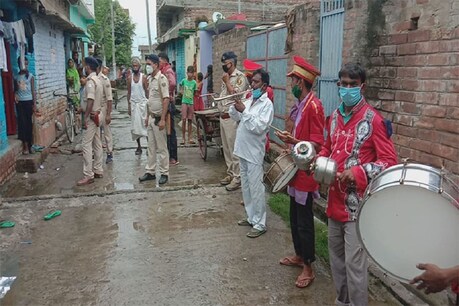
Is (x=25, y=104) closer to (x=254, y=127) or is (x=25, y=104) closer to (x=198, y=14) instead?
(x=254, y=127)

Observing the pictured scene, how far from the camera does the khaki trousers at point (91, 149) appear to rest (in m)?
6.47

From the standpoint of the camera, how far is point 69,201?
18.4ft

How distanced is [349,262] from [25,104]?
6.73 metres

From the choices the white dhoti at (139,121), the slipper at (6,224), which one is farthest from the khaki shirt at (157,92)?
the slipper at (6,224)

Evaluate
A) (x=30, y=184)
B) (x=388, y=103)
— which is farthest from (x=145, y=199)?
(x=388, y=103)

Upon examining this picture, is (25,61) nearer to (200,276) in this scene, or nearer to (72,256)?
(72,256)

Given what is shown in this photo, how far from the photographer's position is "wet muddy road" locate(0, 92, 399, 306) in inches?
134

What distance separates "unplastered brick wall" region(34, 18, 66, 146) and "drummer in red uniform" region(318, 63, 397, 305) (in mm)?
6782

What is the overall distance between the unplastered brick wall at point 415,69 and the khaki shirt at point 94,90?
387 centimetres

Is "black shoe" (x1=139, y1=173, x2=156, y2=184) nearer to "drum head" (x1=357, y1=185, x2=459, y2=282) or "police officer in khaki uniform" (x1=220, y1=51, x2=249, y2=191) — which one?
"police officer in khaki uniform" (x1=220, y1=51, x2=249, y2=191)

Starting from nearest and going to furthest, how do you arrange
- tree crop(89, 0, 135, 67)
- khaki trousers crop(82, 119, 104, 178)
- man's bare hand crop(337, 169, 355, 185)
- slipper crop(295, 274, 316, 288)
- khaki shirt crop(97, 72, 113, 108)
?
1. man's bare hand crop(337, 169, 355, 185)
2. slipper crop(295, 274, 316, 288)
3. khaki trousers crop(82, 119, 104, 178)
4. khaki shirt crop(97, 72, 113, 108)
5. tree crop(89, 0, 135, 67)

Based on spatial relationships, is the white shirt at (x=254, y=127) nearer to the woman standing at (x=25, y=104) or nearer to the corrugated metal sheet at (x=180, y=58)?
the woman standing at (x=25, y=104)

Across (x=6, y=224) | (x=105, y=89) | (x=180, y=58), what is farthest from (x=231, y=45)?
(x=180, y=58)

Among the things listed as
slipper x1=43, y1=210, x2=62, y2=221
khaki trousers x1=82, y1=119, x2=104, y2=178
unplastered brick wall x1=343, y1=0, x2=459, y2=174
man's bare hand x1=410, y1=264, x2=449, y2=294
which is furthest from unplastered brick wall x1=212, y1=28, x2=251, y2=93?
man's bare hand x1=410, y1=264, x2=449, y2=294
